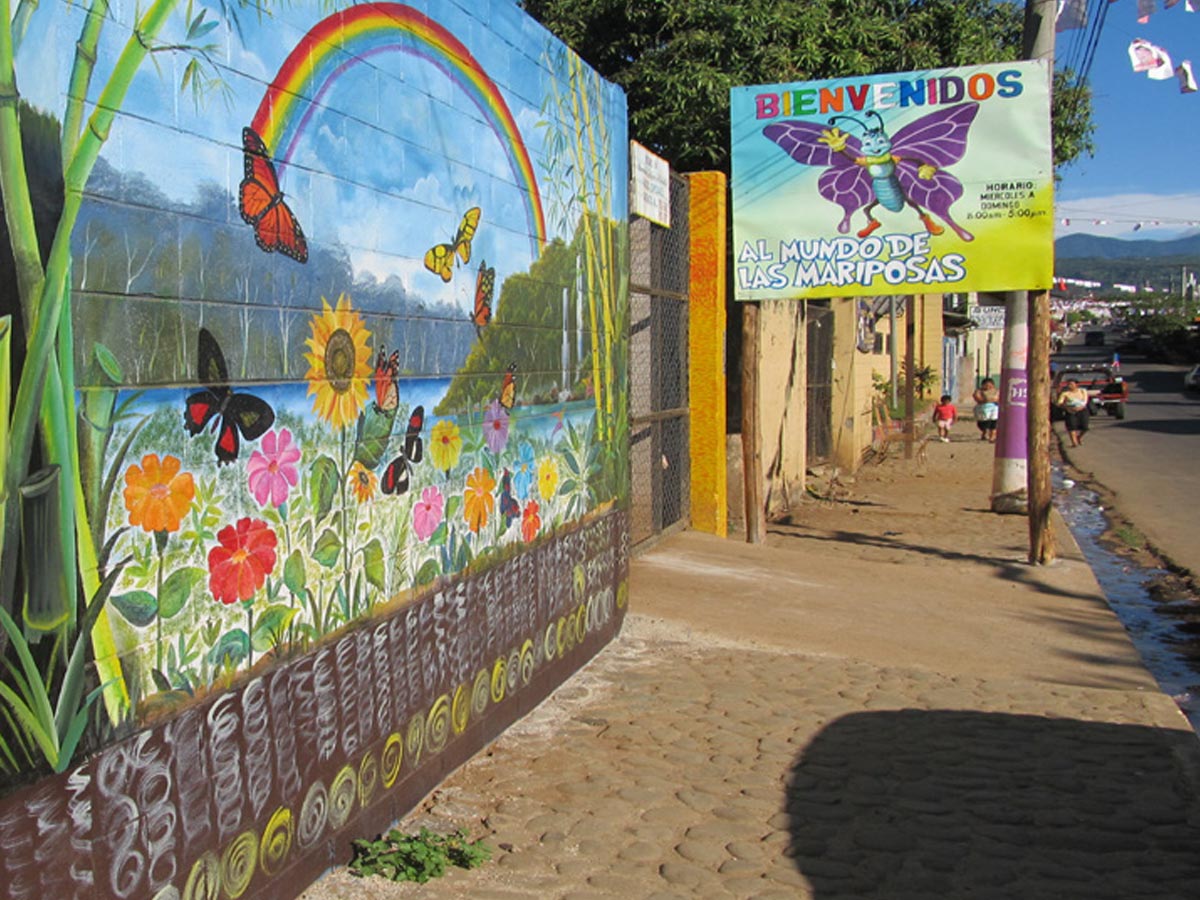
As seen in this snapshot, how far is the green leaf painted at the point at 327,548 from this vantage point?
3.66 meters

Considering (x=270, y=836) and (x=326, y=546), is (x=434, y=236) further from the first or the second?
(x=270, y=836)

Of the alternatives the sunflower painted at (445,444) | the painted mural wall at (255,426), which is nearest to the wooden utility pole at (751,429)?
the painted mural wall at (255,426)

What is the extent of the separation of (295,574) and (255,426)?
1.55 feet

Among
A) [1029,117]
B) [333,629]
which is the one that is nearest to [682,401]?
[1029,117]

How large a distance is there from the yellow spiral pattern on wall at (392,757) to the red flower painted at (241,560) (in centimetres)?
96

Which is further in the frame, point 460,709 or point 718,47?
point 718,47

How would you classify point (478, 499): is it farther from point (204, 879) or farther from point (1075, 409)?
point (1075, 409)

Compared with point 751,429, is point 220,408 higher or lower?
higher

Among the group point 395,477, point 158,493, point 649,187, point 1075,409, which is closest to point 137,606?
point 158,493

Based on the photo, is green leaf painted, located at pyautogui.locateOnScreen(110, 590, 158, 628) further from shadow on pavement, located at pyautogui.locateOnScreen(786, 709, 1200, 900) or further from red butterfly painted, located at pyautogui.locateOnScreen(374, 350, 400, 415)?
shadow on pavement, located at pyautogui.locateOnScreen(786, 709, 1200, 900)

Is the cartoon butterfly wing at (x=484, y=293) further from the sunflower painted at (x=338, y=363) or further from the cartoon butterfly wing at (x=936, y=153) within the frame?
the cartoon butterfly wing at (x=936, y=153)

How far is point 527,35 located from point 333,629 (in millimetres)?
2924

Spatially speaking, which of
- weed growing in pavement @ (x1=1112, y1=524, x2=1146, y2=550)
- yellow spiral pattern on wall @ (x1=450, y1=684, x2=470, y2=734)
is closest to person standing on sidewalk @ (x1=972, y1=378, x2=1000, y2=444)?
weed growing in pavement @ (x1=1112, y1=524, x2=1146, y2=550)

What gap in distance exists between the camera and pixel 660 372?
9.50 m
